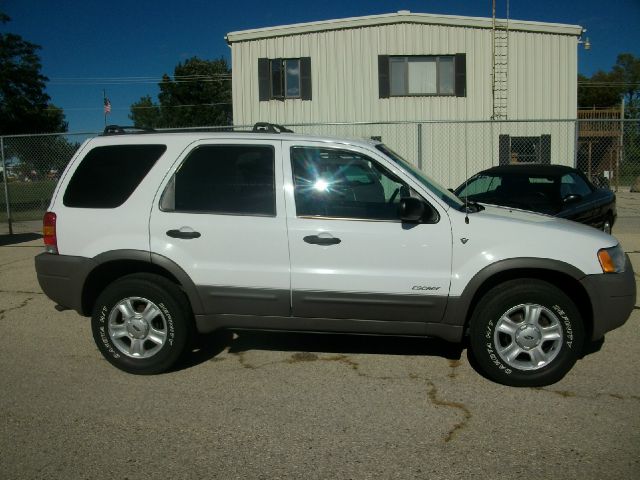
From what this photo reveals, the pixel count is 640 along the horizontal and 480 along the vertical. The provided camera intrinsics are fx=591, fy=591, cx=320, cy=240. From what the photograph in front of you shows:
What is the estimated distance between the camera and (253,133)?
181 inches

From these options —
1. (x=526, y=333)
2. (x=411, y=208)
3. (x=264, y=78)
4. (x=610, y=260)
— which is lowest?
(x=526, y=333)

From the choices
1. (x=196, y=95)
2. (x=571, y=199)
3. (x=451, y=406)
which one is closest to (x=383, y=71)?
(x=571, y=199)

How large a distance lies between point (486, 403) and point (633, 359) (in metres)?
1.68

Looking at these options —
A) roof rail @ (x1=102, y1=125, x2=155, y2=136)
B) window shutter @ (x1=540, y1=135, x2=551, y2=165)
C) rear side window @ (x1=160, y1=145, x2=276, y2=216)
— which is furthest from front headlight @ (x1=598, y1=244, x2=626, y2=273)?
window shutter @ (x1=540, y1=135, x2=551, y2=165)

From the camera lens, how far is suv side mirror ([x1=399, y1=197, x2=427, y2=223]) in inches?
161

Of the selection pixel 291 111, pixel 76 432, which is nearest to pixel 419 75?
pixel 291 111

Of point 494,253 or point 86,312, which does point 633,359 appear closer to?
point 494,253

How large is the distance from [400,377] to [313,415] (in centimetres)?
94

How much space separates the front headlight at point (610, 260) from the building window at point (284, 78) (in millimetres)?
16624

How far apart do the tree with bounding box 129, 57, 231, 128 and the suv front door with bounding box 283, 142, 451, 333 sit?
46.3 m

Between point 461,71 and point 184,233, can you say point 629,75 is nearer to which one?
point 461,71

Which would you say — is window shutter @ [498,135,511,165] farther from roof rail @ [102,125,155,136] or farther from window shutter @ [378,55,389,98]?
roof rail @ [102,125,155,136]

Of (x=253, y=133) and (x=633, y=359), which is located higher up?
(x=253, y=133)

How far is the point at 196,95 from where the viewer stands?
2021 inches
